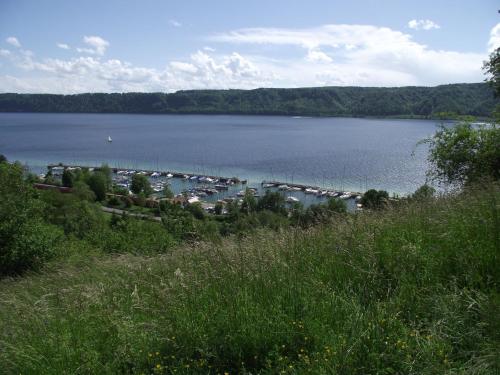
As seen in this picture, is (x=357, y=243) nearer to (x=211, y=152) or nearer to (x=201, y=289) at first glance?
(x=201, y=289)

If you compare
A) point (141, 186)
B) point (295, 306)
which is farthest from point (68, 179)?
point (295, 306)

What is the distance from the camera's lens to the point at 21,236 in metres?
13.5

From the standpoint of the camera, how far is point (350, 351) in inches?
106

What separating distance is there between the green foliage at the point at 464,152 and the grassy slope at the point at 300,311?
7727mm

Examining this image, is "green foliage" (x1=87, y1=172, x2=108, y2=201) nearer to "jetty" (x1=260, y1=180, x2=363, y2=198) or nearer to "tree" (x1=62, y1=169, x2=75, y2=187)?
"tree" (x1=62, y1=169, x2=75, y2=187)

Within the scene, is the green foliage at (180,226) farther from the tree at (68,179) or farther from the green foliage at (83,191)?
the tree at (68,179)

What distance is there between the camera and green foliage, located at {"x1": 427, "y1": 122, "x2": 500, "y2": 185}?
37.9ft

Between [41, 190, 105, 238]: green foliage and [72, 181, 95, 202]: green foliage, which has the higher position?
[41, 190, 105, 238]: green foliage

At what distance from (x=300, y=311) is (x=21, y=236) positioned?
12.6m

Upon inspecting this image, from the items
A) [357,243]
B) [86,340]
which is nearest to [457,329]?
[357,243]

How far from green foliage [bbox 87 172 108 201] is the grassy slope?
65.8 m

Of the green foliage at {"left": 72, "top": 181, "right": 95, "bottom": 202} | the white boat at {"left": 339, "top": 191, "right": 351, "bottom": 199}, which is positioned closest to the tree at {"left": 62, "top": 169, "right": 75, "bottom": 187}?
the green foliage at {"left": 72, "top": 181, "right": 95, "bottom": 202}

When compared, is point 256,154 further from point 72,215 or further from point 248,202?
point 248,202

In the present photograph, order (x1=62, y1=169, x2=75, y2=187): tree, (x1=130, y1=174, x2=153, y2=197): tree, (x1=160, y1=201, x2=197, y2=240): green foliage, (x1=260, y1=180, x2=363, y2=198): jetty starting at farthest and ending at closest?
1. (x1=130, y1=174, x2=153, y2=197): tree
2. (x1=62, y1=169, x2=75, y2=187): tree
3. (x1=260, y1=180, x2=363, y2=198): jetty
4. (x1=160, y1=201, x2=197, y2=240): green foliage
